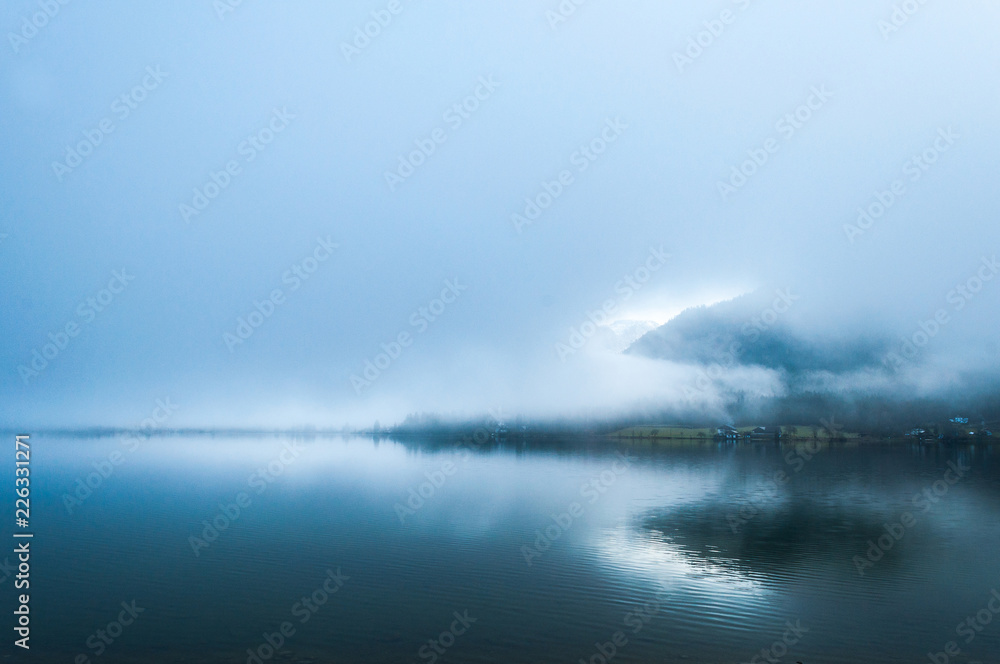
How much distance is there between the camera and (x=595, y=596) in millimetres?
34500

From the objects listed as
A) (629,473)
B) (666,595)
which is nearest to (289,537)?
(666,595)

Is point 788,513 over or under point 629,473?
under

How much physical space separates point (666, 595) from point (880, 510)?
5029cm

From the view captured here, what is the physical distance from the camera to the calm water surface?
27.4 metres

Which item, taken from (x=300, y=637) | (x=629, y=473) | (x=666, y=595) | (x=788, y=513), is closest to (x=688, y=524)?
(x=788, y=513)

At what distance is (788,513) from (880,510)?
12.2m

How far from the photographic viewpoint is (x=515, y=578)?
127 feet

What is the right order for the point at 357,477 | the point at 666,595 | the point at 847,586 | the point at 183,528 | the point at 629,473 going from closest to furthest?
the point at 666,595
the point at 847,586
the point at 183,528
the point at 357,477
the point at 629,473

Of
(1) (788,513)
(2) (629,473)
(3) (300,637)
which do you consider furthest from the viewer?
(2) (629,473)

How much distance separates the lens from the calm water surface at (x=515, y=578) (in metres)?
27.4

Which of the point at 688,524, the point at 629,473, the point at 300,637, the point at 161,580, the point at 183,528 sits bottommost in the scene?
the point at 300,637

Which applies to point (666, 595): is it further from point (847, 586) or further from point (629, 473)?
point (629, 473)

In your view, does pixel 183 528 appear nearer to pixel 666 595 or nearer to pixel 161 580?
pixel 161 580

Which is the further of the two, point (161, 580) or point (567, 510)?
point (567, 510)
